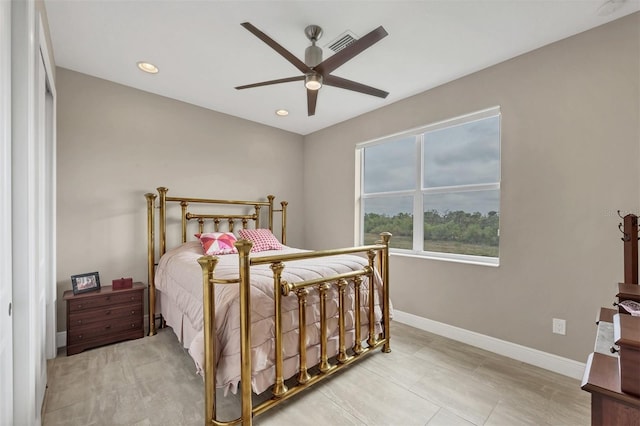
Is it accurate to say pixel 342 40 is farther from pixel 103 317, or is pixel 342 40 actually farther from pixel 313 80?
pixel 103 317

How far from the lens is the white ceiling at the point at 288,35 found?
1827 millimetres

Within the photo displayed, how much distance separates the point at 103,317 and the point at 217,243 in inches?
45.3

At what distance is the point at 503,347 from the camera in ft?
7.90

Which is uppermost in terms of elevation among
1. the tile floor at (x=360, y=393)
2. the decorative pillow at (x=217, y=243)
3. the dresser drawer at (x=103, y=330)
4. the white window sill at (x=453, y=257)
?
the decorative pillow at (x=217, y=243)

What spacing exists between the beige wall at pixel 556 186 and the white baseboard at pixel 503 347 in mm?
53

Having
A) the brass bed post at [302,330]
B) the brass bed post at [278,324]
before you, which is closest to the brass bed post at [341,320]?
the brass bed post at [302,330]

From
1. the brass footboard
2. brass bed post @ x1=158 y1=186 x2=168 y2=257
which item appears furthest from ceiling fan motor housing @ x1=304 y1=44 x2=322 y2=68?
brass bed post @ x1=158 y1=186 x2=168 y2=257

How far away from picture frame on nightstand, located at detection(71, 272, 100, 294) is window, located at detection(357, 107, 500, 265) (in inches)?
115

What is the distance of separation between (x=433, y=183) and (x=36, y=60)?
10.6ft

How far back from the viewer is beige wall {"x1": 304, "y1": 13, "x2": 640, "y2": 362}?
193 centimetres

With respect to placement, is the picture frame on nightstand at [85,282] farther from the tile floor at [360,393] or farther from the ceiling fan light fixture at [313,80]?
the ceiling fan light fixture at [313,80]

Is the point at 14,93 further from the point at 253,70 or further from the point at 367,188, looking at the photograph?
the point at 367,188

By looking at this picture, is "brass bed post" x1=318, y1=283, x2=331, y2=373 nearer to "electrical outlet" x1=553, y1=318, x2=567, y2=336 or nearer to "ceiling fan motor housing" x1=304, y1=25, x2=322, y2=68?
"ceiling fan motor housing" x1=304, y1=25, x2=322, y2=68

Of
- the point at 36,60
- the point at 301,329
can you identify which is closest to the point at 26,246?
the point at 36,60
